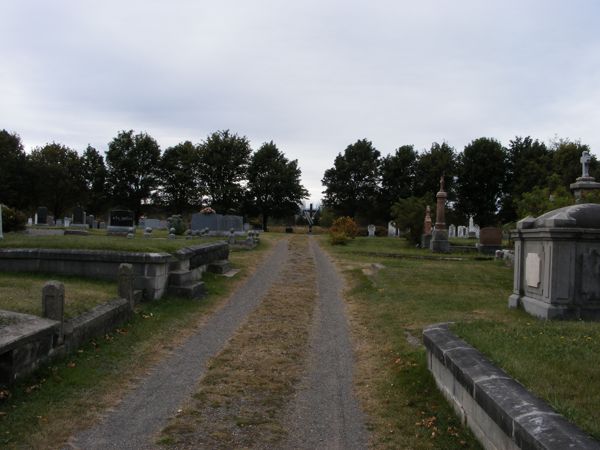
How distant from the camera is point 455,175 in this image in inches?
2163

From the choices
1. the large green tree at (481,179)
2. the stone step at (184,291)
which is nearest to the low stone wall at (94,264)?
the stone step at (184,291)

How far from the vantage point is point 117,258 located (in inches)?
397

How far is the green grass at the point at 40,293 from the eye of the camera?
651 cm

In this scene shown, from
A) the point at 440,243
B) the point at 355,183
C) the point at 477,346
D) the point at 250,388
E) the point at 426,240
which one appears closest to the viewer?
the point at 477,346

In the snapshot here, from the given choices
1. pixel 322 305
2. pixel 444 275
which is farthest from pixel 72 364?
pixel 444 275

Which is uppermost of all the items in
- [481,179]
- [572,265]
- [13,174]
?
[481,179]

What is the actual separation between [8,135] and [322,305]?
4798 centimetres

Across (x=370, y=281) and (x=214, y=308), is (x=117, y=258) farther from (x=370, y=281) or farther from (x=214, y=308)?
(x=370, y=281)

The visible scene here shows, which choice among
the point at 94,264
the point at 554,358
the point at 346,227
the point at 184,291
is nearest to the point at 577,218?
the point at 554,358

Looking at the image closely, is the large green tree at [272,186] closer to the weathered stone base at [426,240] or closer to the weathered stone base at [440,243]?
the weathered stone base at [426,240]

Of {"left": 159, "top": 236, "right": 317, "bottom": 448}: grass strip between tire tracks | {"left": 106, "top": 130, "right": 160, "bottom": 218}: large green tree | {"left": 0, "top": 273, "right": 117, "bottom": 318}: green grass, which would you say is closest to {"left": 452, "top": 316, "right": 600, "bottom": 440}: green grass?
{"left": 159, "top": 236, "right": 317, "bottom": 448}: grass strip between tire tracks

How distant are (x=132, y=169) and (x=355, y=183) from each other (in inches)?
981

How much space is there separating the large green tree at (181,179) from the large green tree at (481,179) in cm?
2754

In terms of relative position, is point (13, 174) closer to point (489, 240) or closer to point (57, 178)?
point (57, 178)
